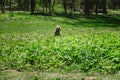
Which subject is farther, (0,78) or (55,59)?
(55,59)

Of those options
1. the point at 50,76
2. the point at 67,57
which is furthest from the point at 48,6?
the point at 50,76

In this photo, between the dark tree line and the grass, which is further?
the dark tree line

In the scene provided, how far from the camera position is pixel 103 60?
16.2 metres

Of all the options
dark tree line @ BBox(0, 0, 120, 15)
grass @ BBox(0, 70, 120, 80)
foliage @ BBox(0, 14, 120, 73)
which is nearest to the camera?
grass @ BBox(0, 70, 120, 80)

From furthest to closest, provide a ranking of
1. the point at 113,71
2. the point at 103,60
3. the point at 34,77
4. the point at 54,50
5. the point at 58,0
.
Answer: the point at 58,0
the point at 54,50
the point at 103,60
the point at 113,71
the point at 34,77

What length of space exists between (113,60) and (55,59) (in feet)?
9.67

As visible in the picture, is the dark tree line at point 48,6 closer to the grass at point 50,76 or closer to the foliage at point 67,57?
the foliage at point 67,57

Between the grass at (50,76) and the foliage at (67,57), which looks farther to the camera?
the foliage at (67,57)

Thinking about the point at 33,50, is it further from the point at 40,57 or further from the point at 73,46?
the point at 73,46

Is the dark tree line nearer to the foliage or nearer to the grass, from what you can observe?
the foliage

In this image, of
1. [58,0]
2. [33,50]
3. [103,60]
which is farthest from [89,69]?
[58,0]

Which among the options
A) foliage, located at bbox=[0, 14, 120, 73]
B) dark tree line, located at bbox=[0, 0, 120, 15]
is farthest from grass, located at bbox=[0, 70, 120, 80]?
dark tree line, located at bbox=[0, 0, 120, 15]

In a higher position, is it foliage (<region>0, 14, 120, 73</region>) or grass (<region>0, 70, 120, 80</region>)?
foliage (<region>0, 14, 120, 73</region>)

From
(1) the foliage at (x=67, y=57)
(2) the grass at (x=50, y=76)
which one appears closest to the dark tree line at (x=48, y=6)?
(1) the foliage at (x=67, y=57)
